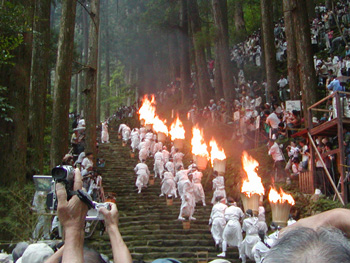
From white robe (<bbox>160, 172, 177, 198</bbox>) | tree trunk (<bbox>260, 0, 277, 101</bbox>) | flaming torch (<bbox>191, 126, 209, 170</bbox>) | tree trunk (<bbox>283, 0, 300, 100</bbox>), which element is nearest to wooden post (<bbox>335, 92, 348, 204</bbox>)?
tree trunk (<bbox>283, 0, 300, 100</bbox>)

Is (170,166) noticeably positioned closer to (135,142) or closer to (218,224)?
(135,142)

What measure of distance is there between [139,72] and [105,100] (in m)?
9.01

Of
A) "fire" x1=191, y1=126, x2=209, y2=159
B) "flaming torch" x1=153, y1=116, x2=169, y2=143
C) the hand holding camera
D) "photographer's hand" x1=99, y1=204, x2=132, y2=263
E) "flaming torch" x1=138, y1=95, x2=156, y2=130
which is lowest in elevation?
"photographer's hand" x1=99, y1=204, x2=132, y2=263

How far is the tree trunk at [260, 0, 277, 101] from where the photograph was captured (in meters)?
23.8

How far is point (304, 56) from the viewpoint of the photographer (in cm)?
1822

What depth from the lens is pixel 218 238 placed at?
15.3 metres

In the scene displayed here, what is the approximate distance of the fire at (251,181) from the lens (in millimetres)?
13448

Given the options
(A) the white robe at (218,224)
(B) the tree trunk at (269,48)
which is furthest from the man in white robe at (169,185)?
(B) the tree trunk at (269,48)

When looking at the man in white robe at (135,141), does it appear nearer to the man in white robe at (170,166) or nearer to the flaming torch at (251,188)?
the man in white robe at (170,166)

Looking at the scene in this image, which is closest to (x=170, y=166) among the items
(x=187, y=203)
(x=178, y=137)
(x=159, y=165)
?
(x=159, y=165)

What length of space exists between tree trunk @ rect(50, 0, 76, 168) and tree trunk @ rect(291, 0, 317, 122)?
8705 millimetres

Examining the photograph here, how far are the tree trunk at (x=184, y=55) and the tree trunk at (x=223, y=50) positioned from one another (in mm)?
7666

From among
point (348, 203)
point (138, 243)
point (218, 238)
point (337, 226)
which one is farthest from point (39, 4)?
point (337, 226)

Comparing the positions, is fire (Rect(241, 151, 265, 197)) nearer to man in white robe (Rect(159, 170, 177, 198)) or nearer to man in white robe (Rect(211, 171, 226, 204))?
man in white robe (Rect(211, 171, 226, 204))
